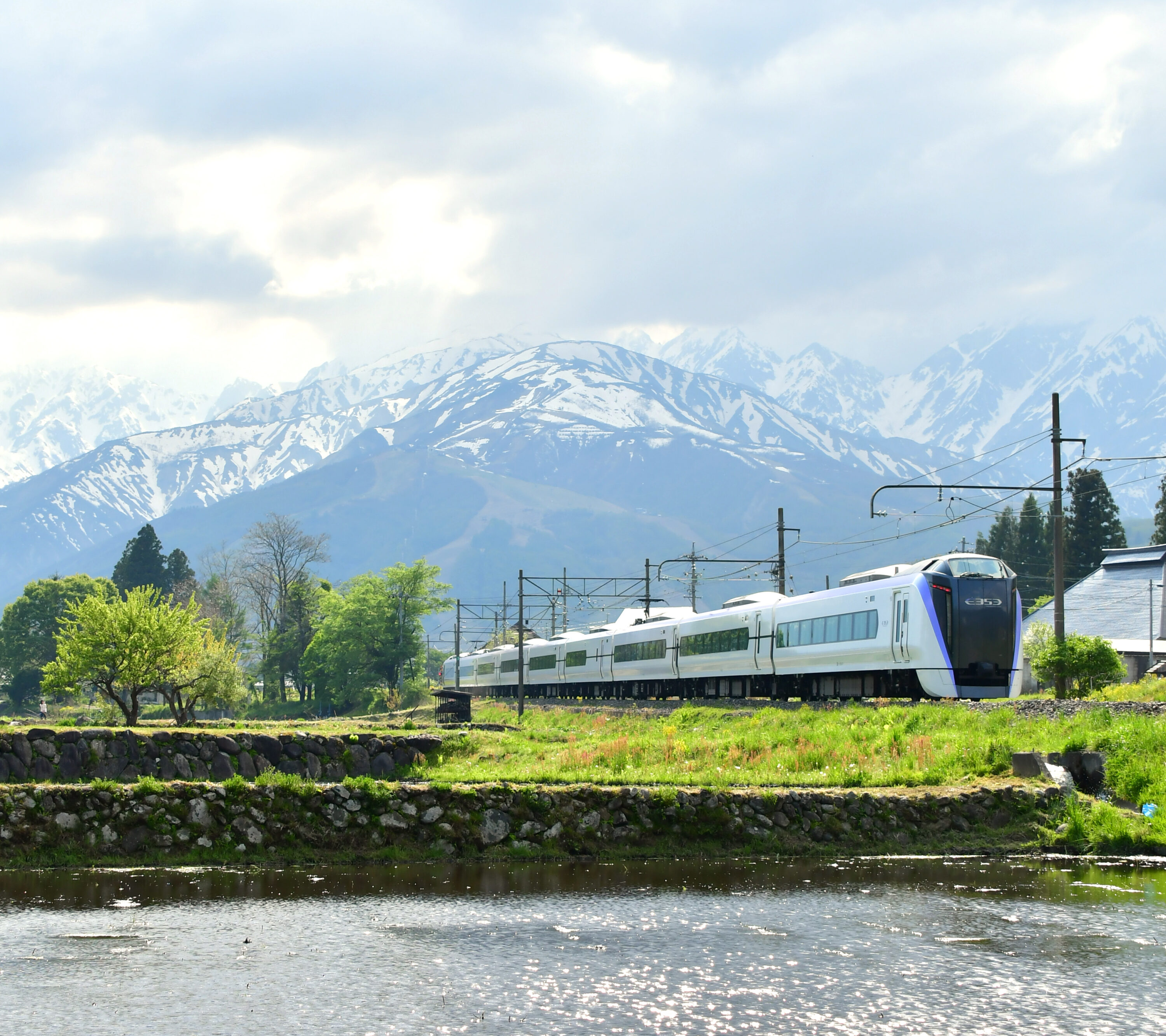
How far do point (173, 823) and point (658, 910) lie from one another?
6.62m

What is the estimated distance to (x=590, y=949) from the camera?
37.3ft

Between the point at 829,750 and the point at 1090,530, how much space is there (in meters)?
82.8

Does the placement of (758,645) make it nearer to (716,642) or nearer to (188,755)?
(716,642)

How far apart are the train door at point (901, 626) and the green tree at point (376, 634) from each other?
57877 mm

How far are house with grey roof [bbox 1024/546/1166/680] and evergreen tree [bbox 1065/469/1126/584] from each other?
17.1m

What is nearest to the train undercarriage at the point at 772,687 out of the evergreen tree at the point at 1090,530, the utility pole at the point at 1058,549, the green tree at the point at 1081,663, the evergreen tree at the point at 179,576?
the green tree at the point at 1081,663

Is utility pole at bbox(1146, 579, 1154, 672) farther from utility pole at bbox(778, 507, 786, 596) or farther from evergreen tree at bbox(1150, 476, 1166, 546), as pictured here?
evergreen tree at bbox(1150, 476, 1166, 546)

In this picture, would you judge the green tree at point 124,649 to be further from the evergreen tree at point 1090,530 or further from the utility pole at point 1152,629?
the evergreen tree at point 1090,530

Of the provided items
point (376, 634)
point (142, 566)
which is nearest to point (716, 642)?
point (376, 634)

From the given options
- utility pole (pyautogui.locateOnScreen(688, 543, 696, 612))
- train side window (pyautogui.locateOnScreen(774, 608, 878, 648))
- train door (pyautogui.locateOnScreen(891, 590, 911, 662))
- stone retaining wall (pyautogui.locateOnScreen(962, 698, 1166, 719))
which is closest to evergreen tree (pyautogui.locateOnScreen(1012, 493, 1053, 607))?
utility pole (pyautogui.locateOnScreen(688, 543, 696, 612))

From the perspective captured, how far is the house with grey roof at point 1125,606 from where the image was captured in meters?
63.4

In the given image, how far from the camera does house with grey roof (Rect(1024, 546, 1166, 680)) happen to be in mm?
63375

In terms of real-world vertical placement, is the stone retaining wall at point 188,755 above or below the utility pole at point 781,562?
below

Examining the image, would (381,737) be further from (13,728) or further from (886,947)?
(886,947)
